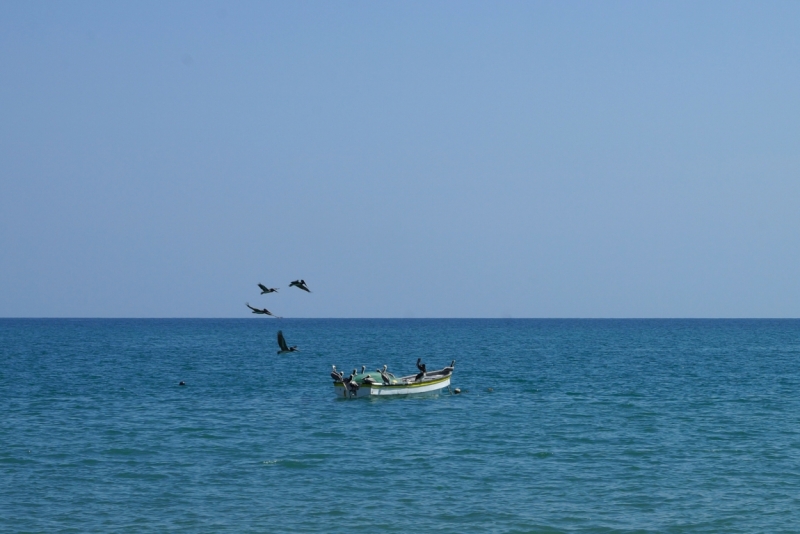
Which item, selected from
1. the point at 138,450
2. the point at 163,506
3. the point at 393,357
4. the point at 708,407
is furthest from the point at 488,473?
the point at 393,357

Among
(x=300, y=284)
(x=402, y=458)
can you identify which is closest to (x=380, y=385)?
(x=402, y=458)

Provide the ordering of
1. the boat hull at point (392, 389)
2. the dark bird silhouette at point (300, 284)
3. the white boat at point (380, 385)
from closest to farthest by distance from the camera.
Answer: the dark bird silhouette at point (300, 284), the white boat at point (380, 385), the boat hull at point (392, 389)

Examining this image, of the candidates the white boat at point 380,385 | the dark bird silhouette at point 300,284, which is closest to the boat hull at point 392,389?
the white boat at point 380,385

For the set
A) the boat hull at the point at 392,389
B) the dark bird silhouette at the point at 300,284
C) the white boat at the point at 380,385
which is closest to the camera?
the dark bird silhouette at the point at 300,284

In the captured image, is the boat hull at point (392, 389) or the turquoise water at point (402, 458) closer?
the turquoise water at point (402, 458)

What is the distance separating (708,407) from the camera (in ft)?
167

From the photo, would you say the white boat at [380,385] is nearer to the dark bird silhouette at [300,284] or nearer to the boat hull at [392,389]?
the boat hull at [392,389]

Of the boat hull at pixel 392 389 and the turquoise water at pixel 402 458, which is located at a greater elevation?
the boat hull at pixel 392 389

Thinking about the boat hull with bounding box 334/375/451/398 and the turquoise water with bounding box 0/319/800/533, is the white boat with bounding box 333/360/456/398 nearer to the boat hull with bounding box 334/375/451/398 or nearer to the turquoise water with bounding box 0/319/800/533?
the boat hull with bounding box 334/375/451/398

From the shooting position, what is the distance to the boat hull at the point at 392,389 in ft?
178

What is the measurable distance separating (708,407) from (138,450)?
30.7 metres

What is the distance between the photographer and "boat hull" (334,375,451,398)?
54.4m

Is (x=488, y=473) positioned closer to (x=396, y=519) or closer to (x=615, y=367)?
(x=396, y=519)

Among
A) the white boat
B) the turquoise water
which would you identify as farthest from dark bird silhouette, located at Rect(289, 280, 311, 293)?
the white boat
